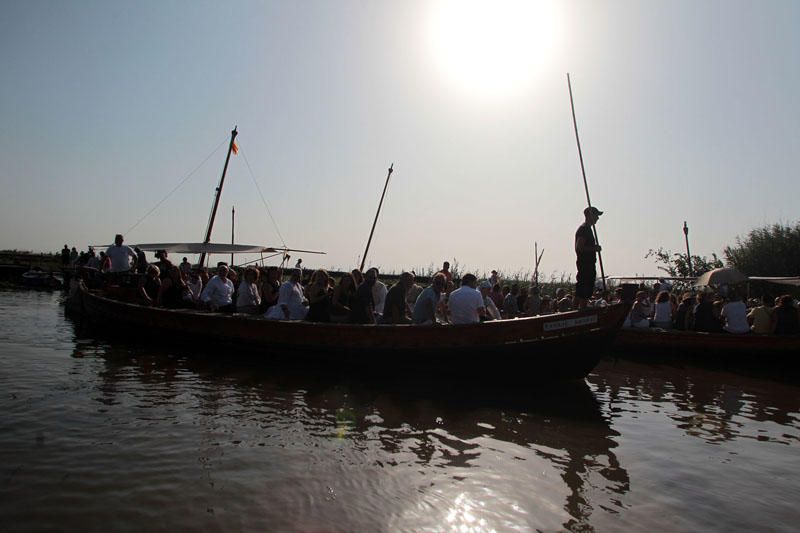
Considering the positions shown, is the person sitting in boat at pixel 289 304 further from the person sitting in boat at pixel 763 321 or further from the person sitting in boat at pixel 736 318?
the person sitting in boat at pixel 763 321

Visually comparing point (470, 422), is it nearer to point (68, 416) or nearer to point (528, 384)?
point (528, 384)

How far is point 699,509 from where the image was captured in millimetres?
4426

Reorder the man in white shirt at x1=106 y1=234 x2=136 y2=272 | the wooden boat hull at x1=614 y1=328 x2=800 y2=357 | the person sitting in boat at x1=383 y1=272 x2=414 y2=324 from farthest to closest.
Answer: the man in white shirt at x1=106 y1=234 x2=136 y2=272, the wooden boat hull at x1=614 y1=328 x2=800 y2=357, the person sitting in boat at x1=383 y1=272 x2=414 y2=324

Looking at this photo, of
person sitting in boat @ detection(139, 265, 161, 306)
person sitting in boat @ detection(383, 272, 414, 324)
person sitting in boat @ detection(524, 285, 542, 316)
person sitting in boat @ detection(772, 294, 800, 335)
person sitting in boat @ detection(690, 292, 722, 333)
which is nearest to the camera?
person sitting in boat @ detection(383, 272, 414, 324)

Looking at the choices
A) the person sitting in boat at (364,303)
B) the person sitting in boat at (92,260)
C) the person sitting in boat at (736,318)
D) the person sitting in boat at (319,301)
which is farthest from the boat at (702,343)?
the person sitting in boat at (92,260)

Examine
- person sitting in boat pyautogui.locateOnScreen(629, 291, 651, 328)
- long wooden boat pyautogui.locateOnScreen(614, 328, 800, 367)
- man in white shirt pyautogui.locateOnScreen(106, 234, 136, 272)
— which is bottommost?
long wooden boat pyautogui.locateOnScreen(614, 328, 800, 367)

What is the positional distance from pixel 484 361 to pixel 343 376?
2.47 metres

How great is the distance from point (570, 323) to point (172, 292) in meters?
9.24

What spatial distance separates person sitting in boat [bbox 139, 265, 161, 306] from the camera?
43.7 ft

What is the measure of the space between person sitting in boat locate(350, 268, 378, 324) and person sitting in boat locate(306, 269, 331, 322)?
22.3 inches

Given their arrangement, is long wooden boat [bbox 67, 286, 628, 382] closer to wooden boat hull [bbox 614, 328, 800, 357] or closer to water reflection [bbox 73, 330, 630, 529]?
water reflection [bbox 73, 330, 630, 529]

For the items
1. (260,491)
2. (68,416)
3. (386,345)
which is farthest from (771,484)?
(68,416)

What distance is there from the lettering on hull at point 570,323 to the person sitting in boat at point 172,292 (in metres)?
8.79

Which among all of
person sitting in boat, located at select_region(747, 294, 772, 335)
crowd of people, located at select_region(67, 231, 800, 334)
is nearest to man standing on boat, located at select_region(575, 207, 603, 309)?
crowd of people, located at select_region(67, 231, 800, 334)
